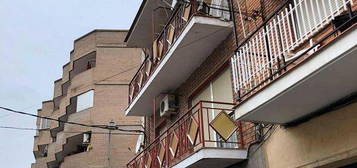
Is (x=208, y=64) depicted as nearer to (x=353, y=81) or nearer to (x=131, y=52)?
(x=353, y=81)

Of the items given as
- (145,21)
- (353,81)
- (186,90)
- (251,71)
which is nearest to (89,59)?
(145,21)

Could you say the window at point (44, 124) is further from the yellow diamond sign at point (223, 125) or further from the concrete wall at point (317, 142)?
the concrete wall at point (317, 142)

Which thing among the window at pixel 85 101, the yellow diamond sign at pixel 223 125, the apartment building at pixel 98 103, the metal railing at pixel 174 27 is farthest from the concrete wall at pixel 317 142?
the window at pixel 85 101

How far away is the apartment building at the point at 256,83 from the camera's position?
18.7 feet

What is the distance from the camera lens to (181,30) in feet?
34.4

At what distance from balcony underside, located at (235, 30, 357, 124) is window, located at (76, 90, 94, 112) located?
23.7m

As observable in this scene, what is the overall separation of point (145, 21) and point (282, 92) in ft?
32.2

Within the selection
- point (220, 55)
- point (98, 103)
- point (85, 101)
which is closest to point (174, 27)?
point (220, 55)

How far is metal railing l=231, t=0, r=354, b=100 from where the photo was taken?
6.27 m

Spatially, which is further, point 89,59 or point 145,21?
point 89,59

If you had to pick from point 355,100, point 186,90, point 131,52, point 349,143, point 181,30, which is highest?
point 131,52

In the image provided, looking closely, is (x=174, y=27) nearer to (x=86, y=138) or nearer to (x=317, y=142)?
(x=317, y=142)

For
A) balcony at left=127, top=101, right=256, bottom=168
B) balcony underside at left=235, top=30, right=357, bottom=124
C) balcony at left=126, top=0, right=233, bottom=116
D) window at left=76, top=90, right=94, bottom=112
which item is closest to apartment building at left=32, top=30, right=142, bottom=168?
window at left=76, top=90, right=94, bottom=112

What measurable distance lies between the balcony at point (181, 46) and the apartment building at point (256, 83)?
3 centimetres
